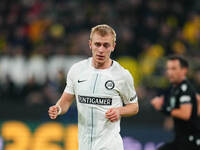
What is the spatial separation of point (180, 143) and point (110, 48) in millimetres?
2484

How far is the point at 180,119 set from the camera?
741 cm

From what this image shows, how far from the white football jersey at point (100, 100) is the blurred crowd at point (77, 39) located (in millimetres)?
6247

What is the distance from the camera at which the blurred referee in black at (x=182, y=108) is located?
289 inches

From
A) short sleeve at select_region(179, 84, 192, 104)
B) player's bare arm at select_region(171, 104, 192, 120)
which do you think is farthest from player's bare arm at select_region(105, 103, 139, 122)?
short sleeve at select_region(179, 84, 192, 104)

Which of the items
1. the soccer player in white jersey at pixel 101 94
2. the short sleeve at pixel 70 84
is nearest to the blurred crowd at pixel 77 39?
the short sleeve at pixel 70 84

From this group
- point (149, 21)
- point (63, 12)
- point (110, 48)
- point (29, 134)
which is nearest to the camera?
point (110, 48)

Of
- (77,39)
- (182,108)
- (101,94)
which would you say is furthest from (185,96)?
(77,39)

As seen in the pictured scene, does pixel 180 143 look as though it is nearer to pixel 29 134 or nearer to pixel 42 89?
pixel 29 134

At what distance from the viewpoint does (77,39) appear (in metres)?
13.8

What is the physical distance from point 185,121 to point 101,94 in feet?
7.24

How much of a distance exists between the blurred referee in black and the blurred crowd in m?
4.19

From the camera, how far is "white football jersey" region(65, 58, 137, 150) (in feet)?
18.1

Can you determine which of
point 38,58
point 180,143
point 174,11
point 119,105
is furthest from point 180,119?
point 174,11

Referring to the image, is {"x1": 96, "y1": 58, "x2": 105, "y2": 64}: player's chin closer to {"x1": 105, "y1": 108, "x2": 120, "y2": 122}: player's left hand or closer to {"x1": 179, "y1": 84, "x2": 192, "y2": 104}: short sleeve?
{"x1": 105, "y1": 108, "x2": 120, "y2": 122}: player's left hand
